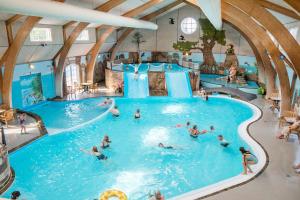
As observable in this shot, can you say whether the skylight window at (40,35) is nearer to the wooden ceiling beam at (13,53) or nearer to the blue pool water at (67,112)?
the wooden ceiling beam at (13,53)

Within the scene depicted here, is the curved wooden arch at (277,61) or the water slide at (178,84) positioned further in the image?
the water slide at (178,84)

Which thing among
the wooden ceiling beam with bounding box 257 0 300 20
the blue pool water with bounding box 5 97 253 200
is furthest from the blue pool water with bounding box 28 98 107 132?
the wooden ceiling beam with bounding box 257 0 300 20

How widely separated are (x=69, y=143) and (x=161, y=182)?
5257mm

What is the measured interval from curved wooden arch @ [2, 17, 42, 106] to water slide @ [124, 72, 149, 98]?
27.1 feet

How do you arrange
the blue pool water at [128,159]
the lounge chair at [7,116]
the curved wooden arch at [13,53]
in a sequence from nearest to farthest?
the blue pool water at [128,159], the curved wooden arch at [13,53], the lounge chair at [7,116]

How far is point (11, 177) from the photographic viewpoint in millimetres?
8625

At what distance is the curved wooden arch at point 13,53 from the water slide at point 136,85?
827cm

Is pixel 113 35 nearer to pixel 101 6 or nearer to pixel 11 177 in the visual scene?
pixel 101 6

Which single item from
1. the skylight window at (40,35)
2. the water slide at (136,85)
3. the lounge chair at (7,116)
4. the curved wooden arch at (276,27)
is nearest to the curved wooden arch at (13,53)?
the lounge chair at (7,116)

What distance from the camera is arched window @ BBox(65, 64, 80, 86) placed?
2058cm

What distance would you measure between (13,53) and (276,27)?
40.4 feet

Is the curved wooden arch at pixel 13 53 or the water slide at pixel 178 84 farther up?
the curved wooden arch at pixel 13 53

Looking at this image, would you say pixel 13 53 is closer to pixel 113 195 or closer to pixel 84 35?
pixel 84 35

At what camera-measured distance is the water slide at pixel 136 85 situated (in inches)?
766
